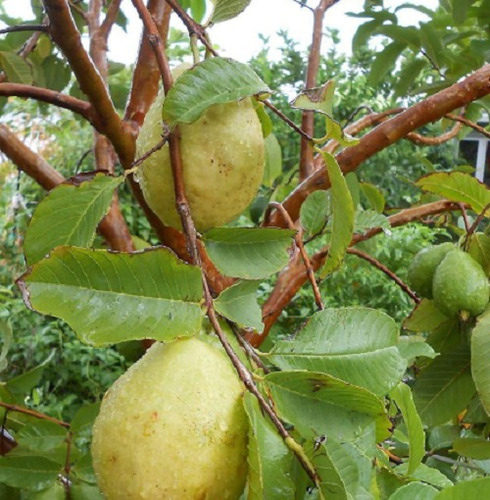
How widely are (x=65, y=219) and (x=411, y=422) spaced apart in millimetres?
276

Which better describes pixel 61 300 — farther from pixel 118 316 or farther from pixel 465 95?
pixel 465 95

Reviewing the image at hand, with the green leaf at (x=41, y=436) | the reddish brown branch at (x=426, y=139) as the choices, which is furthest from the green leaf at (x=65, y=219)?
the reddish brown branch at (x=426, y=139)

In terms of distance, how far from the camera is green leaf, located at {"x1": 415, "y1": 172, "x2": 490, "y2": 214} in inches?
32.4

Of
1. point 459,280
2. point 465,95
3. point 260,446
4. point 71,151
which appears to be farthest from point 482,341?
point 71,151

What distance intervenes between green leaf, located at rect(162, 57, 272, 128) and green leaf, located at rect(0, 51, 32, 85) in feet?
2.54

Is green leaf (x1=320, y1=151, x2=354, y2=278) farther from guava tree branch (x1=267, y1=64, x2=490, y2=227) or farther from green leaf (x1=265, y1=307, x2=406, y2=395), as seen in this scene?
guava tree branch (x1=267, y1=64, x2=490, y2=227)

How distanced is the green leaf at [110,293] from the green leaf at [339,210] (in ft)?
0.51

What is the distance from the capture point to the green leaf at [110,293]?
38 cm

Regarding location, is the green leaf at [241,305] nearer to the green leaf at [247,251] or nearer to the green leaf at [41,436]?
the green leaf at [247,251]

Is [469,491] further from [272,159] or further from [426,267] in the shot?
[272,159]

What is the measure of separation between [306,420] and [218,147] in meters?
0.20

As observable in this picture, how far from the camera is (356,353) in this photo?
1.38 ft

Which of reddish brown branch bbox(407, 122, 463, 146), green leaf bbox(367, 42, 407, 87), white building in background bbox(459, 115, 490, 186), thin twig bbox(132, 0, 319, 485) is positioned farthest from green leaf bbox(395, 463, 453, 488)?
white building in background bbox(459, 115, 490, 186)

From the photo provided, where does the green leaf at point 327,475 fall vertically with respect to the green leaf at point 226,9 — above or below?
below
